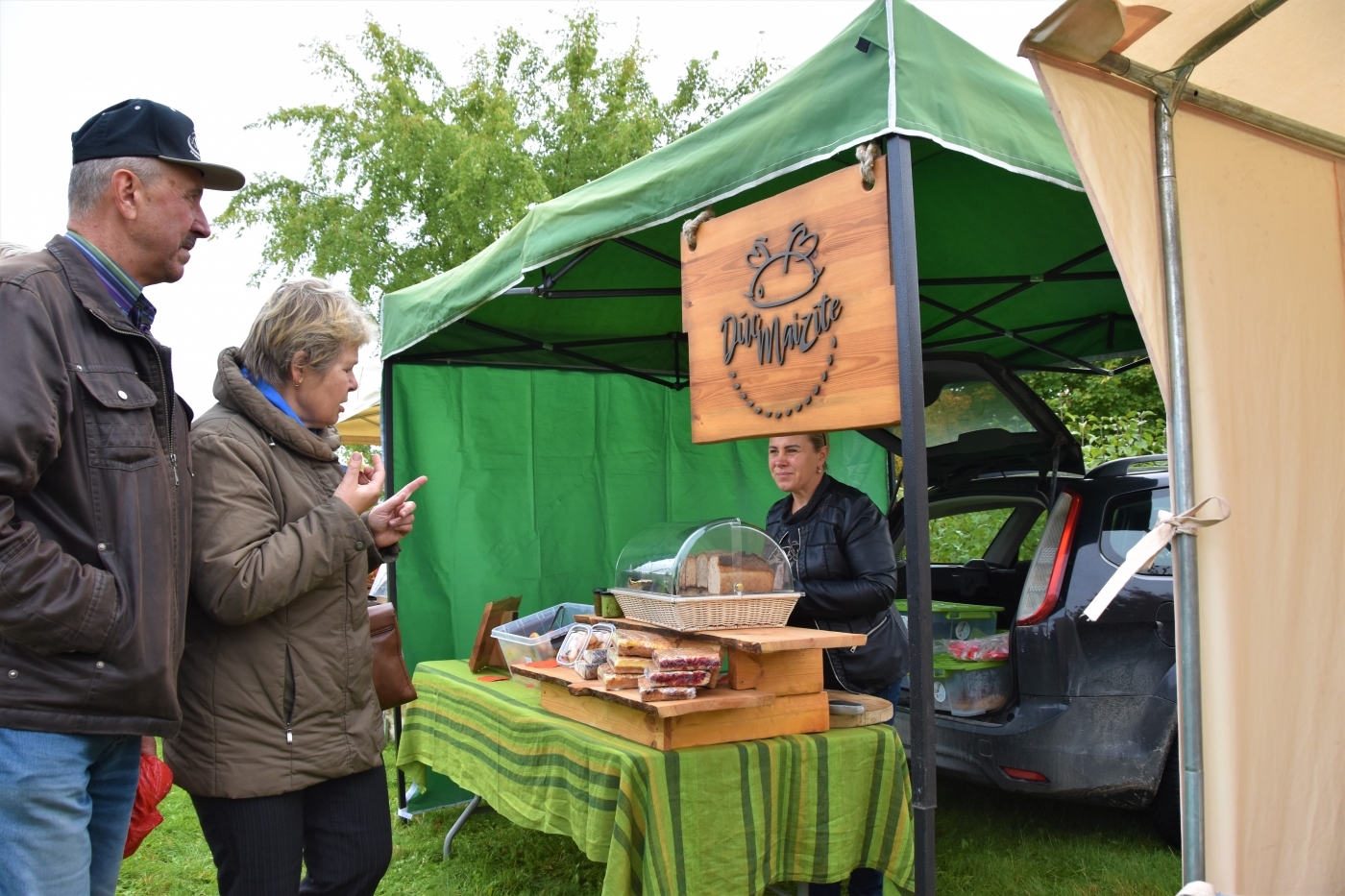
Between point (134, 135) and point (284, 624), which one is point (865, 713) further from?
point (134, 135)

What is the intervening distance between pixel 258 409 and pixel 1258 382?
2179 mm

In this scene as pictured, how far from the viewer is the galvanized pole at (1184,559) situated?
1994 millimetres

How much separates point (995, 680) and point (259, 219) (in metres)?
13.6

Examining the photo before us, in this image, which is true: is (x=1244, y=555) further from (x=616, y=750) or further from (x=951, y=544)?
(x=951, y=544)

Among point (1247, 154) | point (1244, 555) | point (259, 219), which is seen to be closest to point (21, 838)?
point (1244, 555)

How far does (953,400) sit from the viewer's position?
14.6 feet

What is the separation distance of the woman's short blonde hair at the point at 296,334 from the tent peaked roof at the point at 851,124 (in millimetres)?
1234

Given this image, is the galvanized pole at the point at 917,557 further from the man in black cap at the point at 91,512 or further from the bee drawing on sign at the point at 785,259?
the man in black cap at the point at 91,512

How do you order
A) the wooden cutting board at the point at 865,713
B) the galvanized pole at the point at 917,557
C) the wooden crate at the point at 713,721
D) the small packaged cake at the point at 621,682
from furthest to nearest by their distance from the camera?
1. the wooden cutting board at the point at 865,713
2. the small packaged cake at the point at 621,682
3. the wooden crate at the point at 713,721
4. the galvanized pole at the point at 917,557

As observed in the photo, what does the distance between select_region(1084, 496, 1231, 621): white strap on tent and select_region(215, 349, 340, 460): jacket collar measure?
1.70m

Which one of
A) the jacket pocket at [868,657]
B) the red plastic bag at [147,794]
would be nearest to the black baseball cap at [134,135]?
the red plastic bag at [147,794]

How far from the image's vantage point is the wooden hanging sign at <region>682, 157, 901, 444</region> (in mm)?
2551

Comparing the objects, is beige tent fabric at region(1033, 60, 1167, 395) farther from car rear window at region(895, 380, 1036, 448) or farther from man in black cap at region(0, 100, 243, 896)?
car rear window at region(895, 380, 1036, 448)

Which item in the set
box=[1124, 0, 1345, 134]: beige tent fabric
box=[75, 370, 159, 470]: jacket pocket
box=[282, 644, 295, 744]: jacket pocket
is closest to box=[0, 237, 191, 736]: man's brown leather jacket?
box=[75, 370, 159, 470]: jacket pocket
